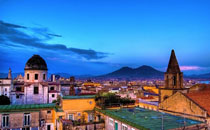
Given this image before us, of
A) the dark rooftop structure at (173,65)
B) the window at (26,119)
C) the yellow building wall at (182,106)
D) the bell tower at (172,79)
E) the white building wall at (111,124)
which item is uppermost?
the dark rooftop structure at (173,65)

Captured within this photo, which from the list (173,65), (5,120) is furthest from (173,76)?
(5,120)

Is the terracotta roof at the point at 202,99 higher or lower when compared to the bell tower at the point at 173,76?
lower

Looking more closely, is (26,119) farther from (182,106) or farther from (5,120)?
(182,106)

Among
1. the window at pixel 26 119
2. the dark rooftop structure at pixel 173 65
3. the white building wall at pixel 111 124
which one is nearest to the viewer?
the white building wall at pixel 111 124

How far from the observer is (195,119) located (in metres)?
18.0

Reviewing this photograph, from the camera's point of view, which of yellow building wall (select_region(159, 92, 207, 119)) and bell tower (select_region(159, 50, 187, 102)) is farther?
bell tower (select_region(159, 50, 187, 102))

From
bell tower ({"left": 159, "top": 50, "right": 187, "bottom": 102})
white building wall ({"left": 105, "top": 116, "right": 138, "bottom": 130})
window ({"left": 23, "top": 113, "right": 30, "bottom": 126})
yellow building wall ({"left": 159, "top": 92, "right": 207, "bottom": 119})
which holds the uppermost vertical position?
bell tower ({"left": 159, "top": 50, "right": 187, "bottom": 102})

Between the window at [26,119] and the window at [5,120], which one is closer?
the window at [5,120]

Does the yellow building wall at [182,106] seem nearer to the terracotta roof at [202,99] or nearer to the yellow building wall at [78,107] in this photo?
the terracotta roof at [202,99]

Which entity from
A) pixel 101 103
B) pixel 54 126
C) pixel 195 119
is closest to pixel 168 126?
pixel 195 119

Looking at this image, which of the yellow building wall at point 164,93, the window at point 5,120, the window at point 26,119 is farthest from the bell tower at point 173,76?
the window at point 5,120

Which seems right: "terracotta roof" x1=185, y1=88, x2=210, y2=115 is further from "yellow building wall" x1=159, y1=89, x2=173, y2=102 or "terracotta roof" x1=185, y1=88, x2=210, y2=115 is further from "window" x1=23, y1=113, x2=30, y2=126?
"window" x1=23, y1=113, x2=30, y2=126

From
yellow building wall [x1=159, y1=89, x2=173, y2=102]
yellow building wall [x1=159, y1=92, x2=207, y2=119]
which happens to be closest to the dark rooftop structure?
yellow building wall [x1=159, y1=89, x2=173, y2=102]

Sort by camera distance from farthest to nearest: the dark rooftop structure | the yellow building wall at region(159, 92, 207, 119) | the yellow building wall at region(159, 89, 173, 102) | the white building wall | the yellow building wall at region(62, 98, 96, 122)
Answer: the dark rooftop structure → the yellow building wall at region(159, 89, 173, 102) → the yellow building wall at region(62, 98, 96, 122) → the yellow building wall at region(159, 92, 207, 119) → the white building wall
